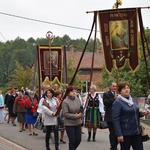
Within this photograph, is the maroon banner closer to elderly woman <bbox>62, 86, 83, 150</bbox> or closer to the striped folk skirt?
the striped folk skirt

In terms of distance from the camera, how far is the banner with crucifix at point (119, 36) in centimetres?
962

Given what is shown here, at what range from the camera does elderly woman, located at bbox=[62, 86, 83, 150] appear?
848 cm

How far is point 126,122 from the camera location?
670 cm

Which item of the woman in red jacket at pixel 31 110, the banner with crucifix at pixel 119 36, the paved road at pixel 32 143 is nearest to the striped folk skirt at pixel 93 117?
the paved road at pixel 32 143

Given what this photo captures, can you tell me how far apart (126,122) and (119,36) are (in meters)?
3.64

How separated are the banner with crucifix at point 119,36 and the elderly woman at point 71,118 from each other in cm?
196

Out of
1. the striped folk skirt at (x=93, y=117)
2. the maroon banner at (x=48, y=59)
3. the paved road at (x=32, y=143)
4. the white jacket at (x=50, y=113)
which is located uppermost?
the maroon banner at (x=48, y=59)

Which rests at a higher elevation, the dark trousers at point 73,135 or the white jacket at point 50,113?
the white jacket at point 50,113

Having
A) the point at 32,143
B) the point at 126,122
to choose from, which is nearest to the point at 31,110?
the point at 32,143

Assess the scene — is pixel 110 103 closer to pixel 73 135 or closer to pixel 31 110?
pixel 73 135

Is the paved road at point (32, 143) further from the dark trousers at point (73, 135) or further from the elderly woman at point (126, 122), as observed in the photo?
the elderly woman at point (126, 122)

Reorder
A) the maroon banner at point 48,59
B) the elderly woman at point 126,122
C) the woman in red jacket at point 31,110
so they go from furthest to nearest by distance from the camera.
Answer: the maroon banner at point 48,59, the woman in red jacket at point 31,110, the elderly woman at point 126,122

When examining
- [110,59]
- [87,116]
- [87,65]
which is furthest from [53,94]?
[87,65]

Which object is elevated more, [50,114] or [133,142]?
[50,114]
